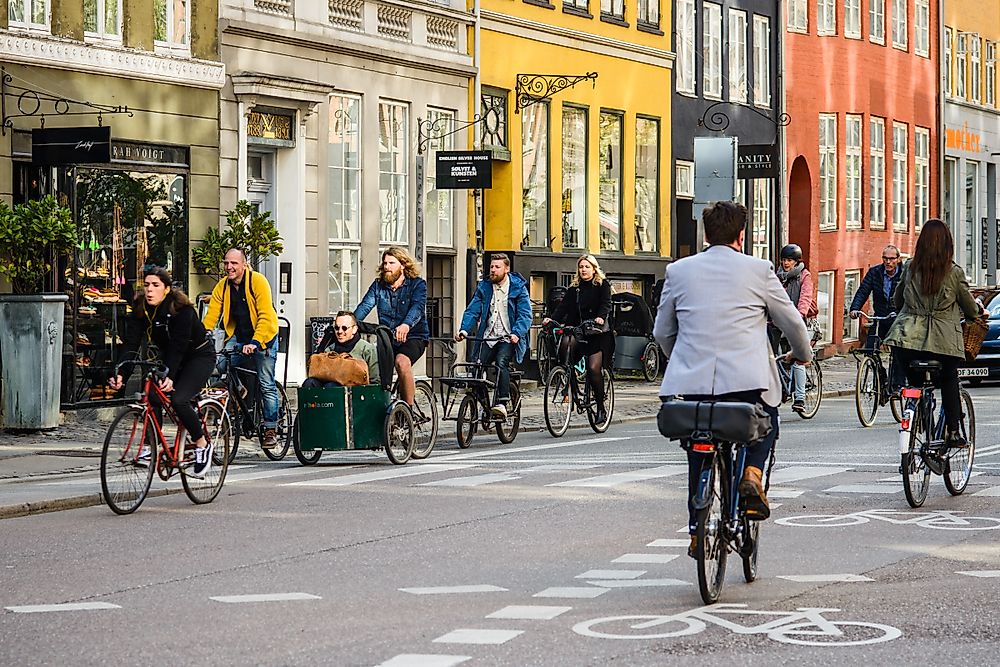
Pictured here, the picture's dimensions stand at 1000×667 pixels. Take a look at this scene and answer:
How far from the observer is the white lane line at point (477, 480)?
1542cm

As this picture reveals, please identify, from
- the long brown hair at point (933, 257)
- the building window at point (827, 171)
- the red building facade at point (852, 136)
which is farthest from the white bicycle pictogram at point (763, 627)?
the building window at point (827, 171)

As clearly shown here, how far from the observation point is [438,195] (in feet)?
102

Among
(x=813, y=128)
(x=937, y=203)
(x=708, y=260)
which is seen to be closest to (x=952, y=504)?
(x=708, y=260)

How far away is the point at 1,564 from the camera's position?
10.9 metres

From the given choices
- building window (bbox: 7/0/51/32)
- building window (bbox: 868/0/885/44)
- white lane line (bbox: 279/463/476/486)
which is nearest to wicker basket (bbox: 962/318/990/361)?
white lane line (bbox: 279/463/476/486)

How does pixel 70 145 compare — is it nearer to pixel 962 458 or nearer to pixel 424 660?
pixel 962 458

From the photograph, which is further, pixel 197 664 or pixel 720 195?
pixel 720 195

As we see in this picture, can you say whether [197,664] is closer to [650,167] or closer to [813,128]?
[650,167]

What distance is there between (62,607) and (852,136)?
39.8m

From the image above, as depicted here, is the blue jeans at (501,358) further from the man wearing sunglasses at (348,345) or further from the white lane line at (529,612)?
the white lane line at (529,612)

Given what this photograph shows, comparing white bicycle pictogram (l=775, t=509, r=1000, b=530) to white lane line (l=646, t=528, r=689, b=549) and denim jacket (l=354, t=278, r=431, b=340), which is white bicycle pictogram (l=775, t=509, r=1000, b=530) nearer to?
white lane line (l=646, t=528, r=689, b=549)

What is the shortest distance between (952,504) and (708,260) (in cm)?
486

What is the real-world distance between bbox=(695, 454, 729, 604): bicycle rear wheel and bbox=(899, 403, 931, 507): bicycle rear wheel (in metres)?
4.04

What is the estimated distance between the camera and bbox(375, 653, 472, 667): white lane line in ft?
25.3
